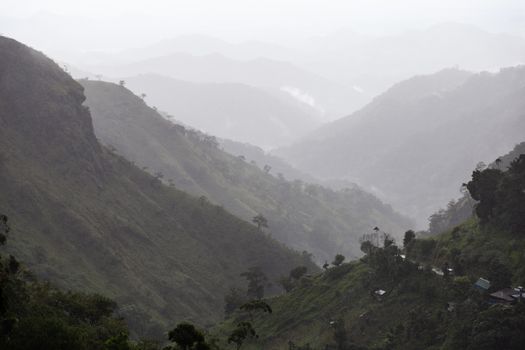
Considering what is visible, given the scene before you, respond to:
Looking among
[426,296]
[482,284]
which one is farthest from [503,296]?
[426,296]

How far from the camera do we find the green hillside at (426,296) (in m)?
87.3

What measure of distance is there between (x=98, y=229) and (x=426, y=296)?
9756 cm

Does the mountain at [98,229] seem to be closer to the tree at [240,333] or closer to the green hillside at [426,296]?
the green hillside at [426,296]

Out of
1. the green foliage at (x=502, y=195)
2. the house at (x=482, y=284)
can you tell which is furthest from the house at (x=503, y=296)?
the green foliage at (x=502, y=195)

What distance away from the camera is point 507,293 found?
88750 millimetres

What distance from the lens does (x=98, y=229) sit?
164500 millimetres

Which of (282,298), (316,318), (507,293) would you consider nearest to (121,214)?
(282,298)

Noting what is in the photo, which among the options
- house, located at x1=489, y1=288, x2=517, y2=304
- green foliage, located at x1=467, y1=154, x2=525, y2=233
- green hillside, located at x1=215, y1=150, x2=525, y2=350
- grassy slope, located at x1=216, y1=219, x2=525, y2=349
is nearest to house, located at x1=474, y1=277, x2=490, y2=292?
green hillside, located at x1=215, y1=150, x2=525, y2=350

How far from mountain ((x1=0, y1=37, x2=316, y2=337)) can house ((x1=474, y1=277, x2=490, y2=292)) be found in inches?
2761

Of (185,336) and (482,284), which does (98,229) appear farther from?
(185,336)

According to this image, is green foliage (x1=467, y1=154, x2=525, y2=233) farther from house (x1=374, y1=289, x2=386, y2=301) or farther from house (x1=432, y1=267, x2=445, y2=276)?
house (x1=374, y1=289, x2=386, y2=301)

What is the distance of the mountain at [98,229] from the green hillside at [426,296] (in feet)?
112

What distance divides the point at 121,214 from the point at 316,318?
3260 inches

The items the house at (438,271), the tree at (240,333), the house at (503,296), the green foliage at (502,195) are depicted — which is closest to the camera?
the tree at (240,333)
